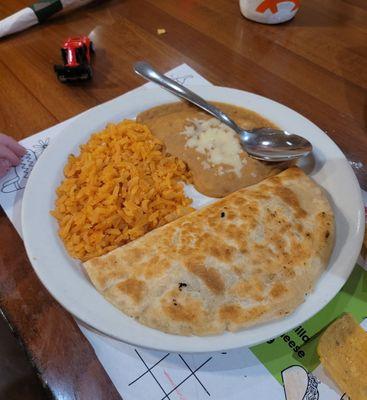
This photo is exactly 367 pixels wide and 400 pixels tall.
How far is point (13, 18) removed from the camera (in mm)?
1664

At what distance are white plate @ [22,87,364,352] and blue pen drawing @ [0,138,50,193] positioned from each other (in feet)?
0.43

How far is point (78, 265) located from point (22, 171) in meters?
0.44

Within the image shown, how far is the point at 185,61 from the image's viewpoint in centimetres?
158

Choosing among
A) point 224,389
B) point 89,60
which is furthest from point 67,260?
point 89,60

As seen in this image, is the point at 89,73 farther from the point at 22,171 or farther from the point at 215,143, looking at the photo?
the point at 215,143

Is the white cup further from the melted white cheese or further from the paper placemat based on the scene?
the paper placemat

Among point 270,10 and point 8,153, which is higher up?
point 270,10

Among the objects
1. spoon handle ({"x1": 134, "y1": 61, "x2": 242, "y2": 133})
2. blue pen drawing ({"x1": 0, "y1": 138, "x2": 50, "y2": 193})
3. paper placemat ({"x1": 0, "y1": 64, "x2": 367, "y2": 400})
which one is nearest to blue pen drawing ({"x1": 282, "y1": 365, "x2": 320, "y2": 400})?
paper placemat ({"x1": 0, "y1": 64, "x2": 367, "y2": 400})

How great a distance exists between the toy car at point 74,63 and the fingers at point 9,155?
429 millimetres

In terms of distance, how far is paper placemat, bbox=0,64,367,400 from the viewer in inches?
30.9

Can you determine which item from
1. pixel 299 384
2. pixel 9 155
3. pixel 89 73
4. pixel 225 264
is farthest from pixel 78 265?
pixel 89 73

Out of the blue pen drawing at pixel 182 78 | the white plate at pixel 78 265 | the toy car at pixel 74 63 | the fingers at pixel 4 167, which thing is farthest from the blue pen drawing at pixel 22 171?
the blue pen drawing at pixel 182 78

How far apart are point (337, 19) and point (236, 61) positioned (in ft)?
2.03

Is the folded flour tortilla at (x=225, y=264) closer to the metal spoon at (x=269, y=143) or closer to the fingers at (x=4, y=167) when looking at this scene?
the metal spoon at (x=269, y=143)
